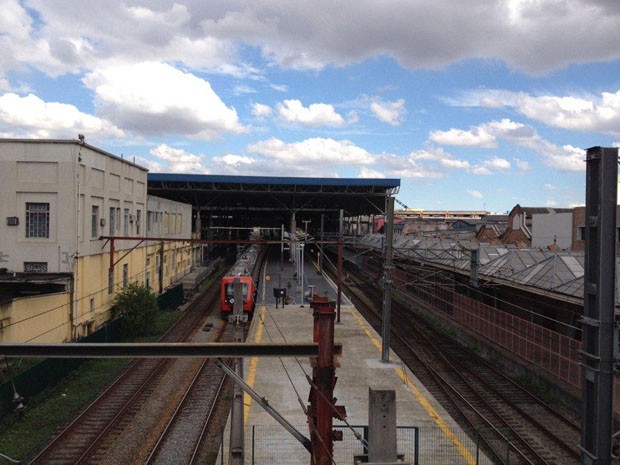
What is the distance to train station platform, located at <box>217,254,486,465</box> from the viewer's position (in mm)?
11430

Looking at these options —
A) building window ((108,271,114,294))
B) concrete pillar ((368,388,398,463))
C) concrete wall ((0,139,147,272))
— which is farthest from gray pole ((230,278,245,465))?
building window ((108,271,114,294))

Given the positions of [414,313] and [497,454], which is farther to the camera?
[414,313]

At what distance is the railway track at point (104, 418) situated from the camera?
1143cm

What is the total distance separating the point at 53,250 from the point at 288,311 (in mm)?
12981

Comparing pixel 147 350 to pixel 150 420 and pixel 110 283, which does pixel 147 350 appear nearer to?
pixel 150 420

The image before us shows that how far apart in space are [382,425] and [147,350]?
2208 mm

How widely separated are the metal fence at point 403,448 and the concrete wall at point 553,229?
2939 cm

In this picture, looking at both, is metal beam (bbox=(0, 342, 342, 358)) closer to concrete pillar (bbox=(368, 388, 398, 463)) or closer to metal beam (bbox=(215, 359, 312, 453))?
metal beam (bbox=(215, 359, 312, 453))

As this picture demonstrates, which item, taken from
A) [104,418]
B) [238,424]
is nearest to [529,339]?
[104,418]

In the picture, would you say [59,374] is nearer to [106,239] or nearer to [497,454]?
[106,239]

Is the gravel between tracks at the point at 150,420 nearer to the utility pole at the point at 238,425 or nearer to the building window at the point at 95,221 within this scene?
the utility pole at the point at 238,425

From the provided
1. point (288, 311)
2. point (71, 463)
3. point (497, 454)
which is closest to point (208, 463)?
point (71, 463)

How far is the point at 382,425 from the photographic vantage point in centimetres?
491

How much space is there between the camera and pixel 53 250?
20859 mm
